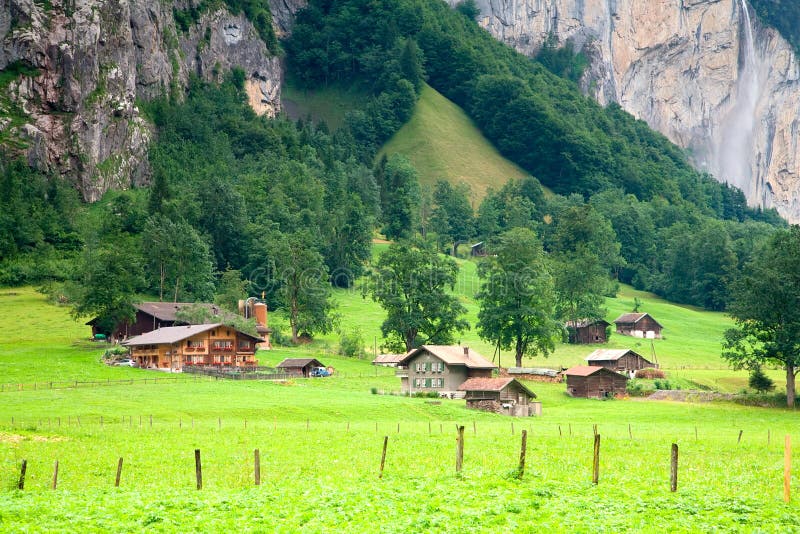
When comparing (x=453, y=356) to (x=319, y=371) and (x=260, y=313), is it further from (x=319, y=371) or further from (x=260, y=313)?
(x=260, y=313)

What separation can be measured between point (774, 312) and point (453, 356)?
83.8 feet

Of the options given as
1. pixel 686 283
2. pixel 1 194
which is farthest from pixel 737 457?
pixel 686 283

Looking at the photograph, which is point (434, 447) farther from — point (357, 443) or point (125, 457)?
point (125, 457)

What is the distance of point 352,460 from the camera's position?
40.2 metres

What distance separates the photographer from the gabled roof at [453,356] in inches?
3199

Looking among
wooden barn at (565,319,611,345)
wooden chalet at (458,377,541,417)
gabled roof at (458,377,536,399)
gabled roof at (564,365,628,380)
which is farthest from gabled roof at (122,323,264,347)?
wooden barn at (565,319,611,345)

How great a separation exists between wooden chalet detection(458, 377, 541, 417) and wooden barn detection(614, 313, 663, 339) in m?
59.3

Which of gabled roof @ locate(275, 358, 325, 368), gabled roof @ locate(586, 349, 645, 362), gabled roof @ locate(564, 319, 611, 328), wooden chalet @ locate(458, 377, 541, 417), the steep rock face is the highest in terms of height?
the steep rock face

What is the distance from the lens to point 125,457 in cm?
4181

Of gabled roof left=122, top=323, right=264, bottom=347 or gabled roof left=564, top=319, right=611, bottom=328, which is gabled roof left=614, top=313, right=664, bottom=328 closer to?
gabled roof left=564, top=319, right=611, bottom=328

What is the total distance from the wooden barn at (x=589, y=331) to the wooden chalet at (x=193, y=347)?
4416cm

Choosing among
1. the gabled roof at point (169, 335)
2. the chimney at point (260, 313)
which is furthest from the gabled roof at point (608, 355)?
the chimney at point (260, 313)

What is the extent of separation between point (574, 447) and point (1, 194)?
111385 mm

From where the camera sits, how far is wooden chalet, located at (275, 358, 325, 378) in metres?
87.0
